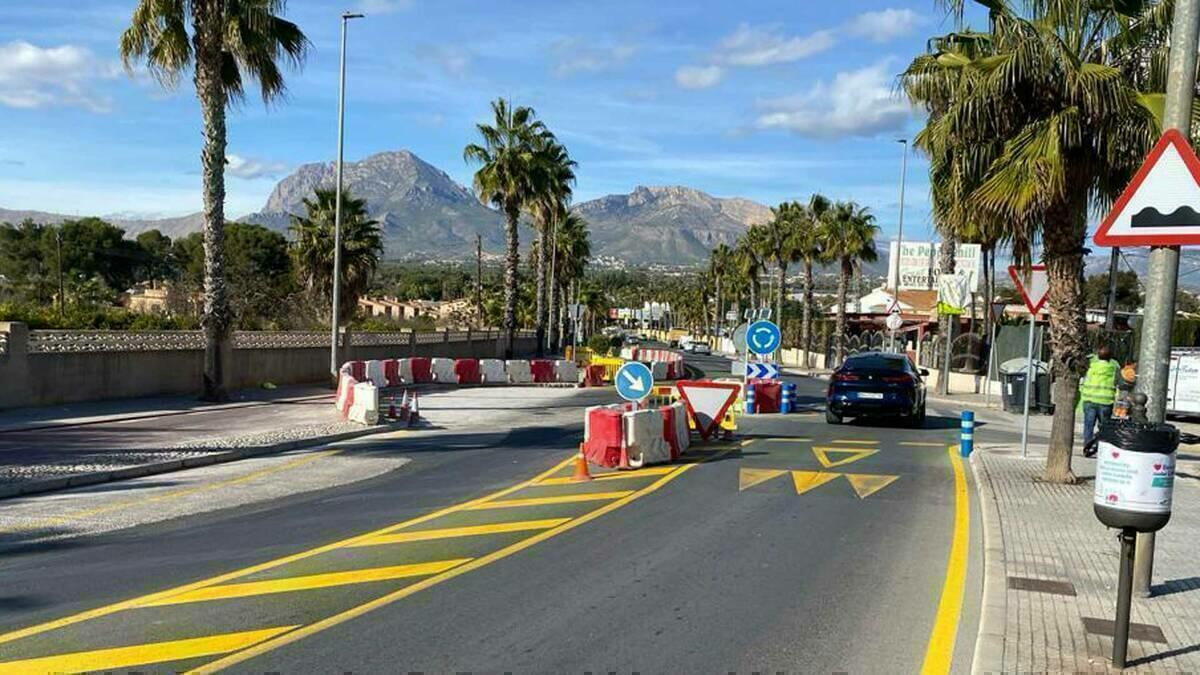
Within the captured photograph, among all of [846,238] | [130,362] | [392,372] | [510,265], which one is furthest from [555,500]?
[846,238]

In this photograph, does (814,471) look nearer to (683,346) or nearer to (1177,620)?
(1177,620)

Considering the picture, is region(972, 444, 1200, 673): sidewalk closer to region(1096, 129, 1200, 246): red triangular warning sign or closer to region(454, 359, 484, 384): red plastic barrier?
region(1096, 129, 1200, 246): red triangular warning sign

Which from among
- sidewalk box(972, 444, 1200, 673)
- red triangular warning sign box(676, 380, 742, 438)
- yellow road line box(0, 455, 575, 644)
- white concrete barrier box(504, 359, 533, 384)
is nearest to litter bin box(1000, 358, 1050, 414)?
red triangular warning sign box(676, 380, 742, 438)

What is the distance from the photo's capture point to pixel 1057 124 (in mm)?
11188

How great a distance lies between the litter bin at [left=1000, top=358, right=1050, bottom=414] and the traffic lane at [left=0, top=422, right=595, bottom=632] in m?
17.4

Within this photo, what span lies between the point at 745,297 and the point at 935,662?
122 metres

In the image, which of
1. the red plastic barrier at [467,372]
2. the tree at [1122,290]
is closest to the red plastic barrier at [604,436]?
the red plastic barrier at [467,372]

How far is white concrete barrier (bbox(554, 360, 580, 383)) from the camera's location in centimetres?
3694

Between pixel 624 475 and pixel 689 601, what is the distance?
6.20 meters

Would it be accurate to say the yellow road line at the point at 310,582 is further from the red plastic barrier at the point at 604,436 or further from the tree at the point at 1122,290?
the tree at the point at 1122,290

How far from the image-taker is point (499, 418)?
2227 centimetres

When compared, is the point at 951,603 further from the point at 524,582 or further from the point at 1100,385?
the point at 1100,385

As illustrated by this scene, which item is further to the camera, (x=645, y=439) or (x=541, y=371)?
(x=541, y=371)

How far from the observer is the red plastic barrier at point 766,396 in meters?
24.1
